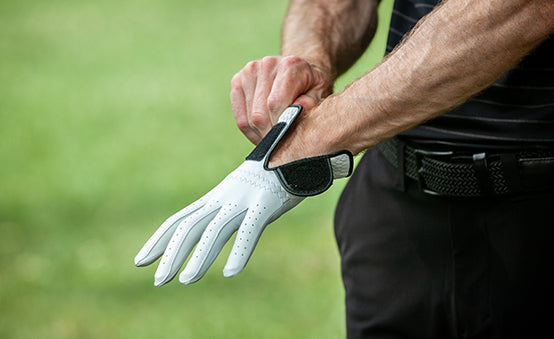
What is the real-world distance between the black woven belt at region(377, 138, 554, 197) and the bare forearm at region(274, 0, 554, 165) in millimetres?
280

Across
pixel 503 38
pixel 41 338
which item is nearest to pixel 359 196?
pixel 503 38

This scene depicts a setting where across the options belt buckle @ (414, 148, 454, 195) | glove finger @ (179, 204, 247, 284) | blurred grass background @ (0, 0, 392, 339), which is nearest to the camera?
glove finger @ (179, 204, 247, 284)

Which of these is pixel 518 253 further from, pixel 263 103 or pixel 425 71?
pixel 263 103

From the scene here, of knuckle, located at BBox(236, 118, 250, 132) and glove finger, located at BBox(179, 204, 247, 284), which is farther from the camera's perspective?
knuckle, located at BBox(236, 118, 250, 132)

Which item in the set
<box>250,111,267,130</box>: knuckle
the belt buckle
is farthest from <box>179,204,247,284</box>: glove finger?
the belt buckle

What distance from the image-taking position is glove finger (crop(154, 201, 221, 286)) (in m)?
1.22

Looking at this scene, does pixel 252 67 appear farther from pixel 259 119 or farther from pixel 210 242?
pixel 210 242

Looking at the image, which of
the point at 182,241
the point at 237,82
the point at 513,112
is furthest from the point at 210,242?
the point at 513,112

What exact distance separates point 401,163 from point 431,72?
1.52 ft

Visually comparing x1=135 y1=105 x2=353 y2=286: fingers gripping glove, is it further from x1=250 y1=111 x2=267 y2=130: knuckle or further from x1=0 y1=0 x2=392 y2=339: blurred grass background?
x1=0 y1=0 x2=392 y2=339: blurred grass background

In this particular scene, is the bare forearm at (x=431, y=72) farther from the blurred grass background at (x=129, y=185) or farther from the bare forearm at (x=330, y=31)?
the blurred grass background at (x=129, y=185)

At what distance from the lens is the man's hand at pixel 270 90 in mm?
1415

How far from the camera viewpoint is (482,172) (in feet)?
4.62

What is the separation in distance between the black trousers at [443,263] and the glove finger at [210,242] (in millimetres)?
523
